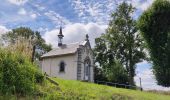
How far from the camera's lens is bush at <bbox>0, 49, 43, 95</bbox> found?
9836 mm

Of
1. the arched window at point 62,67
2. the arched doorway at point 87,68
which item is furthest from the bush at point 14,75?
the arched doorway at point 87,68

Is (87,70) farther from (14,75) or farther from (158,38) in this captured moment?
(14,75)

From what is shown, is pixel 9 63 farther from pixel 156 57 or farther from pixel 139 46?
pixel 139 46

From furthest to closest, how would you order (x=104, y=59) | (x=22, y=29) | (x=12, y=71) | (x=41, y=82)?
(x=22, y=29) → (x=104, y=59) → (x=41, y=82) → (x=12, y=71)

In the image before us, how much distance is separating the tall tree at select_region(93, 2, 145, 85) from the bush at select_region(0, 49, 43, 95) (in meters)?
46.0

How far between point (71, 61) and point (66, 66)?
1.38 m

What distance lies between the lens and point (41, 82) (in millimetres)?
12148

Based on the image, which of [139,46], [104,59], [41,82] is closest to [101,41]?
[104,59]

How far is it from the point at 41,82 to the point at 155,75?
2896cm

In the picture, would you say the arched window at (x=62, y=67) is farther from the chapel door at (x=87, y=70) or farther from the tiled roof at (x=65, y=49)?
the chapel door at (x=87, y=70)

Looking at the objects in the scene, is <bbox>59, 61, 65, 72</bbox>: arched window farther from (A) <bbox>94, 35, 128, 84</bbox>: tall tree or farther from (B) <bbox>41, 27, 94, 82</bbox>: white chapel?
(A) <bbox>94, 35, 128, 84</bbox>: tall tree

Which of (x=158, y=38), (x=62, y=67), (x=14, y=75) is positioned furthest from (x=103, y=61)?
(x=14, y=75)

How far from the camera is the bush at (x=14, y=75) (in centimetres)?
984

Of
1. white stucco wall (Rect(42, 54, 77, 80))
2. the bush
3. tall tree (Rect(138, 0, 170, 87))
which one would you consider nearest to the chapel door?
white stucco wall (Rect(42, 54, 77, 80))
